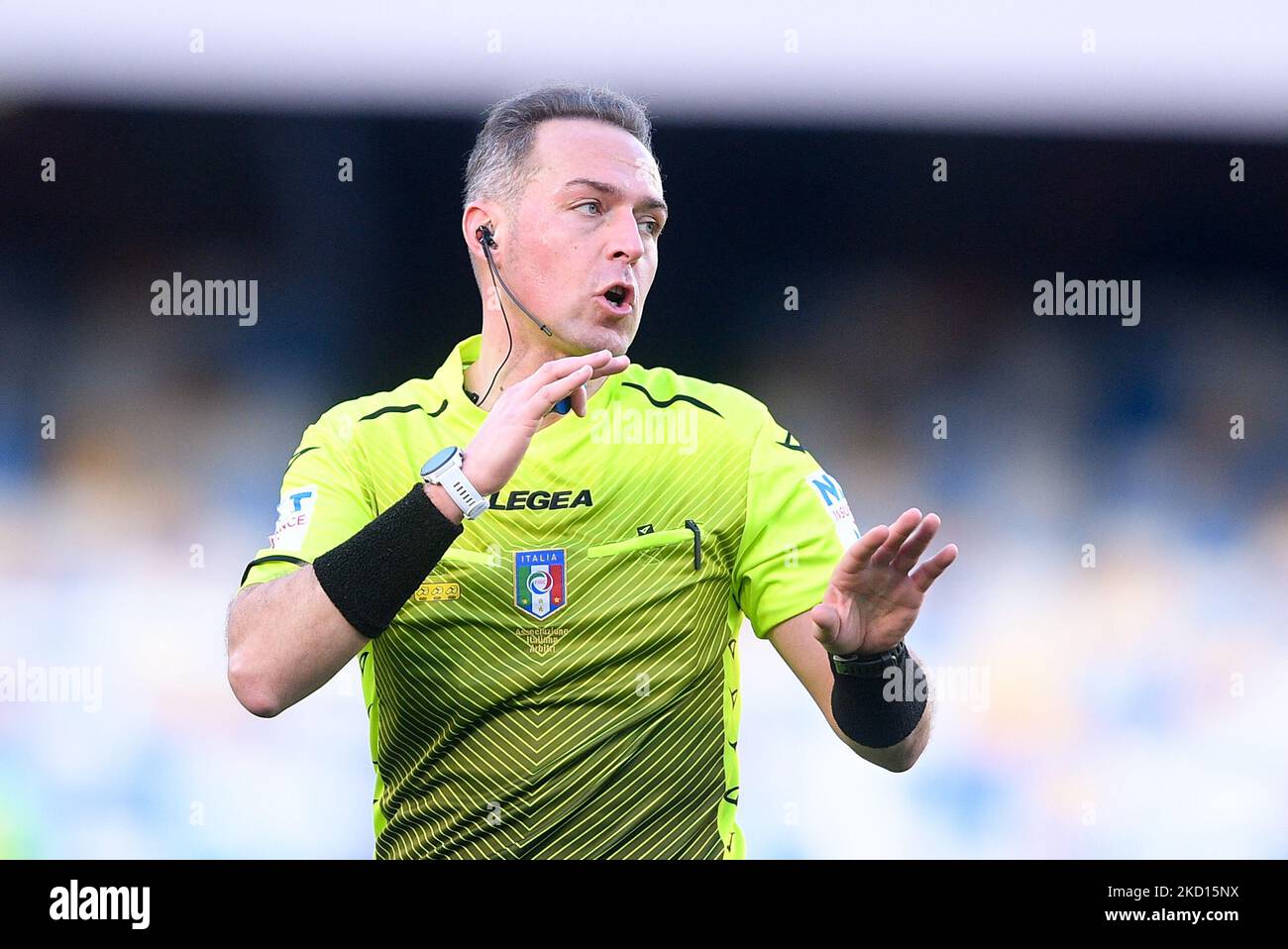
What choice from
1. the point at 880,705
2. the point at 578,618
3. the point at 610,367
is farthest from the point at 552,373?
the point at 880,705

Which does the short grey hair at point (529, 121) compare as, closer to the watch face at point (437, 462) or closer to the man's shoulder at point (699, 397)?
the man's shoulder at point (699, 397)

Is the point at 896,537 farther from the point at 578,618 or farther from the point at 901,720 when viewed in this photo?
the point at 578,618

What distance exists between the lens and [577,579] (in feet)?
8.66

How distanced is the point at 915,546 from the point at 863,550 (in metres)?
0.09

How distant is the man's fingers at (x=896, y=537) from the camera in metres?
2.17

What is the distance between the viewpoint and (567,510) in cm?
270

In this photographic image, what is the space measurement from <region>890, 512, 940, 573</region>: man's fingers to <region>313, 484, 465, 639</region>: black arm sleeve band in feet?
2.46

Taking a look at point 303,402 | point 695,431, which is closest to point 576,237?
point 695,431

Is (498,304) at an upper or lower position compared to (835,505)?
upper

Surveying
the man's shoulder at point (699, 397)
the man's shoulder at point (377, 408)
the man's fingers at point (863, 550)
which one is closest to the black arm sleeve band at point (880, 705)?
the man's fingers at point (863, 550)

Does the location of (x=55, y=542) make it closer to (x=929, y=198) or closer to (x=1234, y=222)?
(x=929, y=198)

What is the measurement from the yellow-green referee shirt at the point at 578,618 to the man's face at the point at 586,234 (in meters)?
0.22
